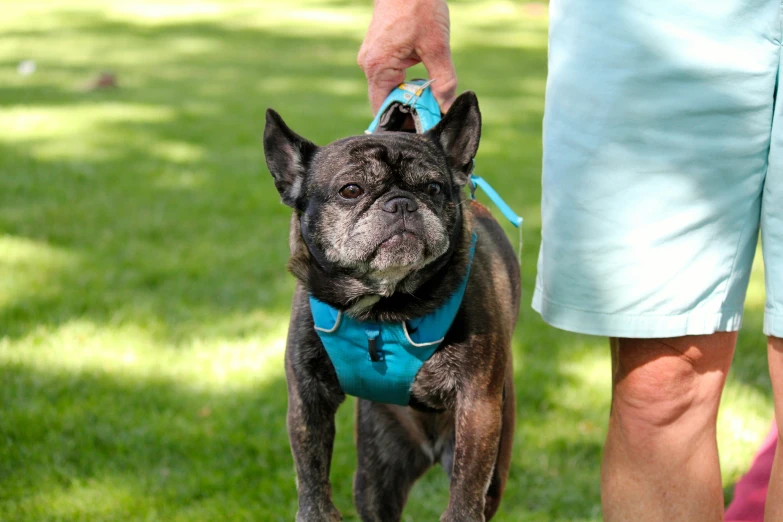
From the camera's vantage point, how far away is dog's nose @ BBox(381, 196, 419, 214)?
3037 mm

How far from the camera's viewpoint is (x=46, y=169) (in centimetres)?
870

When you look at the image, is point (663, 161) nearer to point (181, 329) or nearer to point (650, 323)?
point (650, 323)

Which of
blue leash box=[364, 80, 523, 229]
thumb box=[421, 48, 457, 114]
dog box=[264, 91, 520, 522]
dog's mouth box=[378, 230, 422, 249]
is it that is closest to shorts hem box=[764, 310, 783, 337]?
dog box=[264, 91, 520, 522]

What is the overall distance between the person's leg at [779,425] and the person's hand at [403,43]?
1491mm

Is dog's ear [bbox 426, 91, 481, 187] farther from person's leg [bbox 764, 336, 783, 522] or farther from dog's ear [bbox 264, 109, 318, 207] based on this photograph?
person's leg [bbox 764, 336, 783, 522]

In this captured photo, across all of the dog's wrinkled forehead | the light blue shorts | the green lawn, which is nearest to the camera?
the light blue shorts

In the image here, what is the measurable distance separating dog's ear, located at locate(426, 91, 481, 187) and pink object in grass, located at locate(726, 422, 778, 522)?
165 cm

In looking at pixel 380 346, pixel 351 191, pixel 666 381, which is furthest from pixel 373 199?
pixel 666 381

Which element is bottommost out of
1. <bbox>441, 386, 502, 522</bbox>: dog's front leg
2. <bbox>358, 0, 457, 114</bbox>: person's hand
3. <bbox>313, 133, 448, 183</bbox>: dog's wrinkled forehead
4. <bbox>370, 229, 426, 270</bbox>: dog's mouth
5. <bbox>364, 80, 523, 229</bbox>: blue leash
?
<bbox>441, 386, 502, 522</bbox>: dog's front leg

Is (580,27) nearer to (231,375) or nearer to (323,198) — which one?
(323,198)

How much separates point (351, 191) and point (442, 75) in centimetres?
71

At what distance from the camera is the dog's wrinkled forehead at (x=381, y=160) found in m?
3.07

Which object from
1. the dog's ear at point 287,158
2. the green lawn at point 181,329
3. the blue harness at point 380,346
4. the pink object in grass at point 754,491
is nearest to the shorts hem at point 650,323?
the blue harness at point 380,346

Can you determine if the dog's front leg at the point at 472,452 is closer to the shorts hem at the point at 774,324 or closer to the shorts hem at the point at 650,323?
the shorts hem at the point at 650,323
